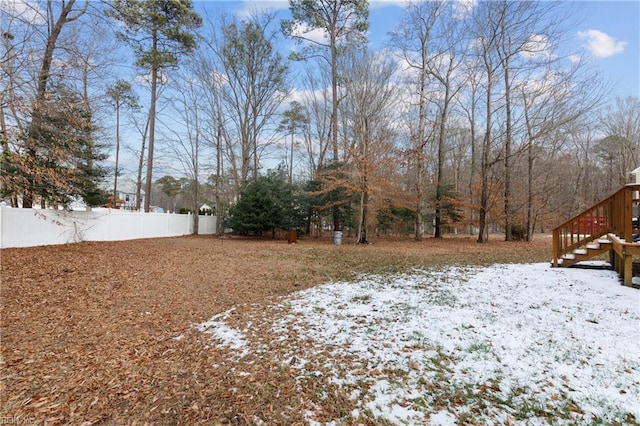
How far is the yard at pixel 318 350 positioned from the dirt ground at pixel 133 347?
2 cm

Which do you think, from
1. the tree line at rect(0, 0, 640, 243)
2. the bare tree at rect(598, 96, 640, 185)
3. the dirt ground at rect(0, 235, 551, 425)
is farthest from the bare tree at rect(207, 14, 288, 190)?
the bare tree at rect(598, 96, 640, 185)

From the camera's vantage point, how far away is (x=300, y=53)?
16703mm

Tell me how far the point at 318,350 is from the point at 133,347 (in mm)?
2085

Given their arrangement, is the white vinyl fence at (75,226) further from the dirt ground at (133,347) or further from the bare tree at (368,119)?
the bare tree at (368,119)

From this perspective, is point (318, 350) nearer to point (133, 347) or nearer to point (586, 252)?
point (133, 347)

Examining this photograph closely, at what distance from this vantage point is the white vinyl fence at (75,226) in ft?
25.5

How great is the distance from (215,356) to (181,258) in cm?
613

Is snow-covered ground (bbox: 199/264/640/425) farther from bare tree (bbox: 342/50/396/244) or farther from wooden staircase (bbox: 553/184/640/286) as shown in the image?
bare tree (bbox: 342/50/396/244)

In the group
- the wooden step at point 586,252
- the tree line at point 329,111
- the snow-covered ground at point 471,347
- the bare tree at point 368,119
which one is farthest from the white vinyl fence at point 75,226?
the wooden step at point 586,252

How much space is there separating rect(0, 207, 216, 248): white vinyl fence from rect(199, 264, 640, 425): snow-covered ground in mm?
7715

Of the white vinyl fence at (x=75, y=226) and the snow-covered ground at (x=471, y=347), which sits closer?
the snow-covered ground at (x=471, y=347)

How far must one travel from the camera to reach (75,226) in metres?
9.70

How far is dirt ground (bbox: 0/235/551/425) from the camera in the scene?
227 centimetres

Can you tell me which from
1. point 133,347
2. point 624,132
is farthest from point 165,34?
point 624,132
